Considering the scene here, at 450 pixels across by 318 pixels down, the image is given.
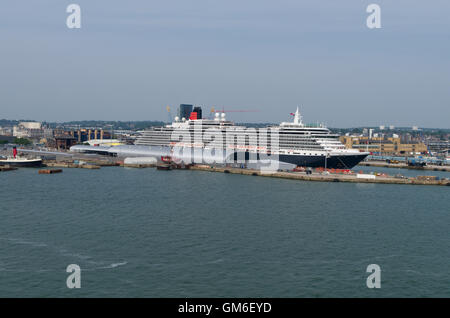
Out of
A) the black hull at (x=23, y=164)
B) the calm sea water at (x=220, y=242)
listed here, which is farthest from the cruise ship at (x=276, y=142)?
the black hull at (x=23, y=164)

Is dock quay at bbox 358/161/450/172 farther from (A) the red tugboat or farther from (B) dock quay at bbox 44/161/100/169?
(A) the red tugboat

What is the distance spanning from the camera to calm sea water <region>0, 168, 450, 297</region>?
56.9ft

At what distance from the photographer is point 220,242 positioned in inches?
896

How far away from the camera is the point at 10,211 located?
29141mm

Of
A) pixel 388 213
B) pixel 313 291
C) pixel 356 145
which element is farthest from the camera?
pixel 356 145

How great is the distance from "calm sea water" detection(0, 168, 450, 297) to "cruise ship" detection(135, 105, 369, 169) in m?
14.7

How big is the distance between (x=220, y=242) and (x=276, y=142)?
36228 mm

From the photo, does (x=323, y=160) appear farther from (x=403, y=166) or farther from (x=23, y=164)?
(x=23, y=164)

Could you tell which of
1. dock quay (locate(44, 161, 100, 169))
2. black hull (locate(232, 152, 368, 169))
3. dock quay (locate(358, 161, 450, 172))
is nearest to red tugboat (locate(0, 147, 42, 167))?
dock quay (locate(44, 161, 100, 169))

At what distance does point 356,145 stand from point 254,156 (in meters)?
50.7

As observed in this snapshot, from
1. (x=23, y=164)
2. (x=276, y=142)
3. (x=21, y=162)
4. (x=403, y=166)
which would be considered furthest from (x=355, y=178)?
(x=21, y=162)

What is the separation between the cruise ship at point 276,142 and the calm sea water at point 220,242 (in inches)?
579
